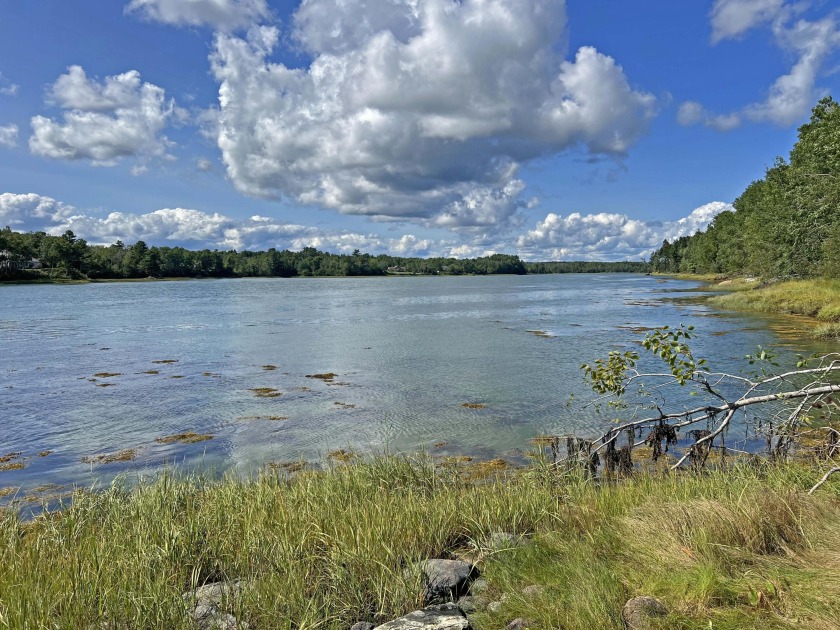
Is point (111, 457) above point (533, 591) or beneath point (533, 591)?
beneath

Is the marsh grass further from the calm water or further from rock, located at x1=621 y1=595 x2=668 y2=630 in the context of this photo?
rock, located at x1=621 y1=595 x2=668 y2=630

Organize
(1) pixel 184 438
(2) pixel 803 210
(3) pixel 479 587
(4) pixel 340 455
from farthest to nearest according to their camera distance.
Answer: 1. (2) pixel 803 210
2. (1) pixel 184 438
3. (4) pixel 340 455
4. (3) pixel 479 587

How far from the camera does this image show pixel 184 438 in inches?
597

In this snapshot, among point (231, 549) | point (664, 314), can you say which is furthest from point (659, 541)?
point (664, 314)

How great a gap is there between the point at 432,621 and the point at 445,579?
69 cm

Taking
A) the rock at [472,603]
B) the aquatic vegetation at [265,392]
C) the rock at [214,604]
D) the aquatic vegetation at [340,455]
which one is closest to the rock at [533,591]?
the rock at [472,603]

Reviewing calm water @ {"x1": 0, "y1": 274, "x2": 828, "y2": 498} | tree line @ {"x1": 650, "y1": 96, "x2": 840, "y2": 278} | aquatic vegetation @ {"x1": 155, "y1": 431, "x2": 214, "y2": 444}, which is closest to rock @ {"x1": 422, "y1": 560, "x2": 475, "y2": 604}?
calm water @ {"x1": 0, "y1": 274, "x2": 828, "y2": 498}

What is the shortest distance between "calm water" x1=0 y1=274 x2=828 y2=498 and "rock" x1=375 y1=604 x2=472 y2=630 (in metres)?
8.49

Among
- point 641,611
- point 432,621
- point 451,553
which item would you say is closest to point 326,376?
point 451,553

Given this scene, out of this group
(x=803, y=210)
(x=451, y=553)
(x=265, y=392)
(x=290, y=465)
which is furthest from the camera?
(x=803, y=210)

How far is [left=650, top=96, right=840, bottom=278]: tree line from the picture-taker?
3809cm

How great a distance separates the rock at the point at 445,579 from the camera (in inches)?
210

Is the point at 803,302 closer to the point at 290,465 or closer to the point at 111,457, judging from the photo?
the point at 290,465

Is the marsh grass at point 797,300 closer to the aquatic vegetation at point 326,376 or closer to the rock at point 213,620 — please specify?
the aquatic vegetation at point 326,376
